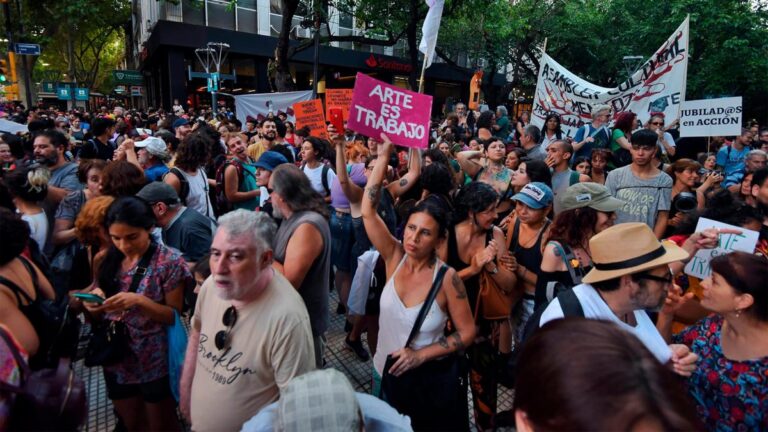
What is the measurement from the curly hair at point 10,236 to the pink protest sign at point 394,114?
7.95ft

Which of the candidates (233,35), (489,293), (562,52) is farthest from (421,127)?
(562,52)

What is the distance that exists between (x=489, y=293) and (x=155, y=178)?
3833mm

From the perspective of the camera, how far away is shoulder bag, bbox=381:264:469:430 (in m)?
2.41

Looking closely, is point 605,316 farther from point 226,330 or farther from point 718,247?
point 226,330

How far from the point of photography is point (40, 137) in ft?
14.7

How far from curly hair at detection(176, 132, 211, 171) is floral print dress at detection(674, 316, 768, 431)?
429cm

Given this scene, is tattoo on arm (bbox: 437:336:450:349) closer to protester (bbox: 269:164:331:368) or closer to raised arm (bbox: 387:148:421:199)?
protester (bbox: 269:164:331:368)

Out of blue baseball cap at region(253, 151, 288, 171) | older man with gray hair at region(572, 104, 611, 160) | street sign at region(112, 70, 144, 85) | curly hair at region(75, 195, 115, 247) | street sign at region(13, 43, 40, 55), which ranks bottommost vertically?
curly hair at region(75, 195, 115, 247)

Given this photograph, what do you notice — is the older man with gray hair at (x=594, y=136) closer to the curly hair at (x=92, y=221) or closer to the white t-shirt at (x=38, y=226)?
the curly hair at (x=92, y=221)

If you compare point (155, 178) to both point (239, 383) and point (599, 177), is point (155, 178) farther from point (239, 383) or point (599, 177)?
point (599, 177)

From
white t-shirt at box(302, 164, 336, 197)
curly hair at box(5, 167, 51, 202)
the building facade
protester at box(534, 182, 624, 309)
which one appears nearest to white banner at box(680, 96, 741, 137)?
protester at box(534, 182, 624, 309)

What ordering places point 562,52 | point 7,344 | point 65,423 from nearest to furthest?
point 65,423 → point 7,344 → point 562,52

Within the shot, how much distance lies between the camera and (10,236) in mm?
2184

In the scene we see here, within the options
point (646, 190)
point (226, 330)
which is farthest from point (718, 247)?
point (226, 330)
